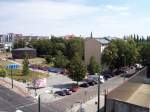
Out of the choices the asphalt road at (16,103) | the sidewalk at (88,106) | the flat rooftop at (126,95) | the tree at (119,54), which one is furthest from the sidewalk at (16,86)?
the tree at (119,54)

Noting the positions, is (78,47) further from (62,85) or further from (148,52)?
(62,85)

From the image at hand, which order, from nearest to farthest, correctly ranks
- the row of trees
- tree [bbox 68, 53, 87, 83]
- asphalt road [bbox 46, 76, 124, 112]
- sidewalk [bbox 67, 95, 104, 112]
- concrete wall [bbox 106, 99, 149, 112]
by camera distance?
1. concrete wall [bbox 106, 99, 149, 112]
2. sidewalk [bbox 67, 95, 104, 112]
3. asphalt road [bbox 46, 76, 124, 112]
4. tree [bbox 68, 53, 87, 83]
5. the row of trees

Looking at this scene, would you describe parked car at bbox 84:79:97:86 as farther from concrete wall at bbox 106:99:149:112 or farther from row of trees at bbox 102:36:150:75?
concrete wall at bbox 106:99:149:112

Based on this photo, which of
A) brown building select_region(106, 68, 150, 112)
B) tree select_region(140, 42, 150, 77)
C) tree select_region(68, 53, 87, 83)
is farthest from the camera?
tree select_region(140, 42, 150, 77)

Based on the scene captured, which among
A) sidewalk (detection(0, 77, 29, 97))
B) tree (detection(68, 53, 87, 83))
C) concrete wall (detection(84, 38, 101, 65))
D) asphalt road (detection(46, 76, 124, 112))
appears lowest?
asphalt road (detection(46, 76, 124, 112))

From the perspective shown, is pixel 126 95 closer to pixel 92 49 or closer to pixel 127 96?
pixel 127 96

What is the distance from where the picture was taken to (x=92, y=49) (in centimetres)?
9769

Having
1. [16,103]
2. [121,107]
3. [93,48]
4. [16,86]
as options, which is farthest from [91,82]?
[121,107]

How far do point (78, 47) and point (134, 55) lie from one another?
3036 cm

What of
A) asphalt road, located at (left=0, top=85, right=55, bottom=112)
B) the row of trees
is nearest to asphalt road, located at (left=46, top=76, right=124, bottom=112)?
asphalt road, located at (left=0, top=85, right=55, bottom=112)

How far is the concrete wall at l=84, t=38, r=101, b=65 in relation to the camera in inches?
3775

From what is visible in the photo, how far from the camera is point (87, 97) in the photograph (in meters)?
56.6

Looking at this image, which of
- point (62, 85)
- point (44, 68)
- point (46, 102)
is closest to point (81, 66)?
point (62, 85)

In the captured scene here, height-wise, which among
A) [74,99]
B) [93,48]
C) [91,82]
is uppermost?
[93,48]
